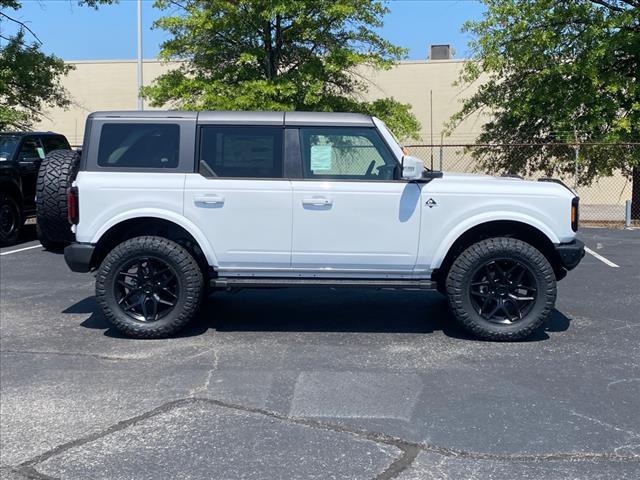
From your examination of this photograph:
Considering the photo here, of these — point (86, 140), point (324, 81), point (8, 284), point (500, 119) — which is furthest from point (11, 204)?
point (500, 119)

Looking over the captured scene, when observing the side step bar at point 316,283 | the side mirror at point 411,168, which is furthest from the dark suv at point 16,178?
the side mirror at point 411,168

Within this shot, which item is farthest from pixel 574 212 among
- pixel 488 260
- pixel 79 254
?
pixel 79 254

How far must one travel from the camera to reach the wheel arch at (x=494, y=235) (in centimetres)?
590

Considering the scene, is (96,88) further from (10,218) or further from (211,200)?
(211,200)

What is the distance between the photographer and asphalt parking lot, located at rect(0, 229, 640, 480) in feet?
11.8

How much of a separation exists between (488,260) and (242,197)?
214cm

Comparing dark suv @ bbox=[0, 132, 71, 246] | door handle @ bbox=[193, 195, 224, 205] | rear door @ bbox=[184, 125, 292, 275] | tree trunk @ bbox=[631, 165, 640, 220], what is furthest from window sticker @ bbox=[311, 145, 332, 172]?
tree trunk @ bbox=[631, 165, 640, 220]

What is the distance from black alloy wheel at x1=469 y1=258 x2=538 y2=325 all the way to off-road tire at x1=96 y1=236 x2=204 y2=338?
239cm

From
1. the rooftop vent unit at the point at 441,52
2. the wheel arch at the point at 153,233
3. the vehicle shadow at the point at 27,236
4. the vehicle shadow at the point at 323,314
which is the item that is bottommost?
the vehicle shadow at the point at 323,314

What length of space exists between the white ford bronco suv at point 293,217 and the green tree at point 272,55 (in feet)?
28.3

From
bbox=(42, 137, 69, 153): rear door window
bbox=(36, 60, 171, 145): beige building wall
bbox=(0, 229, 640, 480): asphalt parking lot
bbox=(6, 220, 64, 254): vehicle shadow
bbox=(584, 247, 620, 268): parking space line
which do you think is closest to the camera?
bbox=(0, 229, 640, 480): asphalt parking lot

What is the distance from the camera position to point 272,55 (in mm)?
15961

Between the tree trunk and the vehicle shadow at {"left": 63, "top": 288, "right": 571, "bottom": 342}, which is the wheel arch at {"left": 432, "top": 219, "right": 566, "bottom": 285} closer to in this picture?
the vehicle shadow at {"left": 63, "top": 288, "right": 571, "bottom": 342}

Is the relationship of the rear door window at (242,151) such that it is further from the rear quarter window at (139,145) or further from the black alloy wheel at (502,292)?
the black alloy wheel at (502,292)
